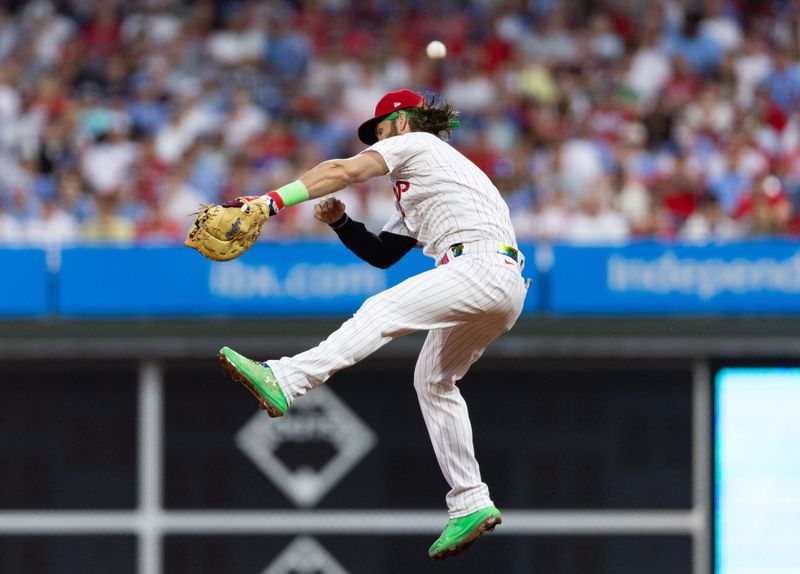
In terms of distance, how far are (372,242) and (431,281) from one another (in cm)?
65

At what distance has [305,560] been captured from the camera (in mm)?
10711

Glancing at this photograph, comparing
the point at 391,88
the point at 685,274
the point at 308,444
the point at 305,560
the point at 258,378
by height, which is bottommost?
the point at 305,560

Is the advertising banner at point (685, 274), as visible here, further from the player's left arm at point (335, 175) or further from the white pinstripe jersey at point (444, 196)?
the player's left arm at point (335, 175)

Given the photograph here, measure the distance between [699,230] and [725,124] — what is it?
1.65 m

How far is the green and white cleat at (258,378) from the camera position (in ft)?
18.6

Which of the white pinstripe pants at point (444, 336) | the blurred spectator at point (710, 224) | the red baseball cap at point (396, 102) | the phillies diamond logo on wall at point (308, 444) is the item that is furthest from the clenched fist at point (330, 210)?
the blurred spectator at point (710, 224)

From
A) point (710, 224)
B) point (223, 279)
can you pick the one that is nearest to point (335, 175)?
point (223, 279)

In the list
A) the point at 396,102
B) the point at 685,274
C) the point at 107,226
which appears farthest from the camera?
the point at 107,226

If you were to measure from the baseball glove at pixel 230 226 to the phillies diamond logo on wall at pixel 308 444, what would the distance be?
5064 mm

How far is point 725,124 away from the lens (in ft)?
39.6

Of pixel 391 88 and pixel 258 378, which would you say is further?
pixel 391 88

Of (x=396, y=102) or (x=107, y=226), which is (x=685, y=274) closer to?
(x=107, y=226)

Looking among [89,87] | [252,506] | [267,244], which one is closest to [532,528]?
[252,506]

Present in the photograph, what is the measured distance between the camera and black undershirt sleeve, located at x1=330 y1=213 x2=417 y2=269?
657cm
